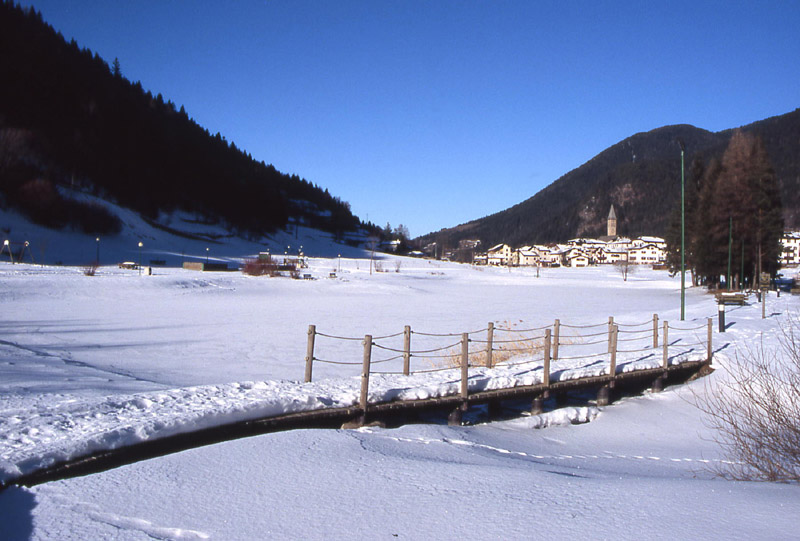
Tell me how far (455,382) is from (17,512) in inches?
294

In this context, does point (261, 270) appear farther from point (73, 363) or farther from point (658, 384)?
point (658, 384)

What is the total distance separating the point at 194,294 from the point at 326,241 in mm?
116908

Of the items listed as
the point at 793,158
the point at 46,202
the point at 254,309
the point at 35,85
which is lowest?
the point at 254,309

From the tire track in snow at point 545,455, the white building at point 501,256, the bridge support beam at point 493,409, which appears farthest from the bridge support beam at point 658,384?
the white building at point 501,256

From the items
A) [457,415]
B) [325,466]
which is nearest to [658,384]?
[457,415]

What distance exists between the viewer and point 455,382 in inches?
428

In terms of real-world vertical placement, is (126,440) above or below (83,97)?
below

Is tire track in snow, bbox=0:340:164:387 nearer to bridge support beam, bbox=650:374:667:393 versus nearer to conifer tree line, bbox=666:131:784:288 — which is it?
bridge support beam, bbox=650:374:667:393

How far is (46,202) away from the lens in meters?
75.6

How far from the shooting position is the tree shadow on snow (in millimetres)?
4236

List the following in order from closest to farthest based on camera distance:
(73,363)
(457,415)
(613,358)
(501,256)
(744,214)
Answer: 1. (457,415)
2. (613,358)
3. (73,363)
4. (744,214)
5. (501,256)

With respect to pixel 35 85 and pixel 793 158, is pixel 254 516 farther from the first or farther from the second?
pixel 793 158

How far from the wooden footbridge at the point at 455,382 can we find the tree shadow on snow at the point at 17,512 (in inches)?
10.9

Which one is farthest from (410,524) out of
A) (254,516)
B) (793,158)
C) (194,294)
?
(793,158)
